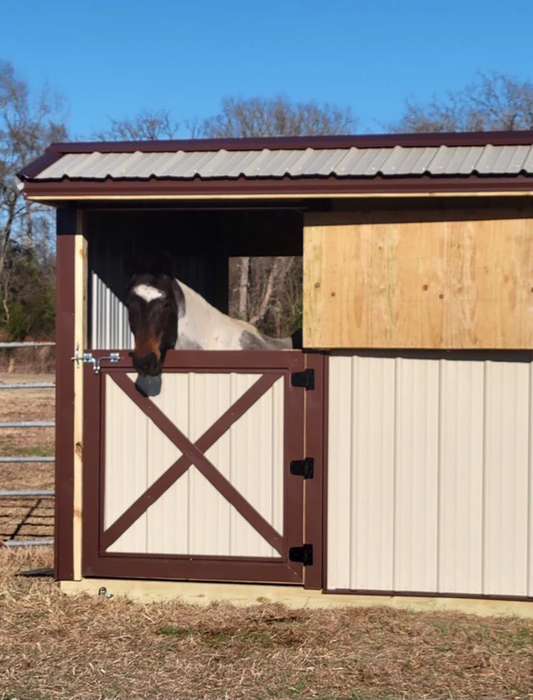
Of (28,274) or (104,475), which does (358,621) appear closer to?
(104,475)

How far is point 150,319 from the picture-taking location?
628 centimetres

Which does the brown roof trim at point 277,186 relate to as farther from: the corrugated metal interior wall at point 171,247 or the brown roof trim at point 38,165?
the corrugated metal interior wall at point 171,247

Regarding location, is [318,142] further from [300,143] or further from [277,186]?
[277,186]

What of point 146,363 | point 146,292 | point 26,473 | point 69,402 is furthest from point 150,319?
point 26,473

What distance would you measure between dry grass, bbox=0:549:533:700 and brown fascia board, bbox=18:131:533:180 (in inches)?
113

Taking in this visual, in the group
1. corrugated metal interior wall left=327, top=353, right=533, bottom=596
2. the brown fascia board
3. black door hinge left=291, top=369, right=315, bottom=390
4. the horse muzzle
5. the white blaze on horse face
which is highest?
the brown fascia board

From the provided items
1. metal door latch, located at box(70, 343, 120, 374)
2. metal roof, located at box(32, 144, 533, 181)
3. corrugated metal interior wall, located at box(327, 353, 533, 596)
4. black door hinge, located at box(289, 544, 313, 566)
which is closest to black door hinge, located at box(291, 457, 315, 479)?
corrugated metal interior wall, located at box(327, 353, 533, 596)

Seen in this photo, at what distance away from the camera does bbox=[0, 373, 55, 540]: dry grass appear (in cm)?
867

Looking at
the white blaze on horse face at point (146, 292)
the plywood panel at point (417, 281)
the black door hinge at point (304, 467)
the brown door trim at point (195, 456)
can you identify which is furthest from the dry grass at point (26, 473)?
the plywood panel at point (417, 281)

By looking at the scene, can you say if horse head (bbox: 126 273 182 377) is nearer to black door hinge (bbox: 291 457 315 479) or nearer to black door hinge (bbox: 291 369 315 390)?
black door hinge (bbox: 291 369 315 390)

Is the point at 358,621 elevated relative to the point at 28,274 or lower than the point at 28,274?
lower

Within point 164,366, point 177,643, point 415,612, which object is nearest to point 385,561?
point 415,612

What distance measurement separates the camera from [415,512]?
6055 millimetres

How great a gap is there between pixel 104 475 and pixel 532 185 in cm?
336
